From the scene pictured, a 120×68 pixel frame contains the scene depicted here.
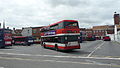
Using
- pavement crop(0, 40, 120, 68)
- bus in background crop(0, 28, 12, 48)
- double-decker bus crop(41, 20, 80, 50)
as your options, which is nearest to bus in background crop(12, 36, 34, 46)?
bus in background crop(0, 28, 12, 48)

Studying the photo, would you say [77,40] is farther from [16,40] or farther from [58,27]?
[16,40]

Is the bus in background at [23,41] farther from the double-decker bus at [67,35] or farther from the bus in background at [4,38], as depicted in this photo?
the double-decker bus at [67,35]

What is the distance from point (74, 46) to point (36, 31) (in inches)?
1801

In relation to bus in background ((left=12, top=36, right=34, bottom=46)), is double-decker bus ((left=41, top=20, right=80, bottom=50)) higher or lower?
higher

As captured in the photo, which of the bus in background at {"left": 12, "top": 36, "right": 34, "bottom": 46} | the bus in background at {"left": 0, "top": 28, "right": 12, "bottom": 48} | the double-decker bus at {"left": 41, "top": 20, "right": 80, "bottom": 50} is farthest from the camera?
the bus in background at {"left": 12, "top": 36, "right": 34, "bottom": 46}

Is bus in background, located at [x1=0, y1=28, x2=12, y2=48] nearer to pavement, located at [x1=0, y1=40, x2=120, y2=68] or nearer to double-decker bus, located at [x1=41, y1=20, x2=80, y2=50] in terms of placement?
pavement, located at [x1=0, y1=40, x2=120, y2=68]

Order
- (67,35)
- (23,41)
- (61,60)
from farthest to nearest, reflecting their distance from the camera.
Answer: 1. (23,41)
2. (67,35)
3. (61,60)

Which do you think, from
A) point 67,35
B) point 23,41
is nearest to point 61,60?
point 67,35

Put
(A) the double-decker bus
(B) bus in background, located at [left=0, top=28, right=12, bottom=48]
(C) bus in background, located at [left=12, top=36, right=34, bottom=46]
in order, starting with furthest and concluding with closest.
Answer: (C) bus in background, located at [left=12, top=36, right=34, bottom=46] < (B) bus in background, located at [left=0, top=28, right=12, bottom=48] < (A) the double-decker bus

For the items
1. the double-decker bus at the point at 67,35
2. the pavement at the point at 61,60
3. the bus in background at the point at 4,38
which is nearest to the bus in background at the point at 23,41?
the bus in background at the point at 4,38

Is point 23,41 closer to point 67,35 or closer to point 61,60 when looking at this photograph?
point 67,35

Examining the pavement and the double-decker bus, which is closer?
the pavement

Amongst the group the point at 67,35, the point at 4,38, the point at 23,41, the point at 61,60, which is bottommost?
the point at 61,60

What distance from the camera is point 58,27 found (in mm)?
17750
